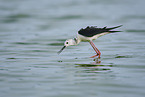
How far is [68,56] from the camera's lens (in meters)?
11.2

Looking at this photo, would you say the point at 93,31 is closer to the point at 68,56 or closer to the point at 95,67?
the point at 68,56

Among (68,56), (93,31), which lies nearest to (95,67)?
(93,31)

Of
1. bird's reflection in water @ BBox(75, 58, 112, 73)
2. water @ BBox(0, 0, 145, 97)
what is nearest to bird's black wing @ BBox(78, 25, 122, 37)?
water @ BBox(0, 0, 145, 97)

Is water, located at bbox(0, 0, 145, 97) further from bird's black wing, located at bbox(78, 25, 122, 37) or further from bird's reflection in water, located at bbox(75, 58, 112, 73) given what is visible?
bird's black wing, located at bbox(78, 25, 122, 37)

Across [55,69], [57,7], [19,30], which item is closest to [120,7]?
[57,7]

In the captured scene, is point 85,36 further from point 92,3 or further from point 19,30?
point 92,3

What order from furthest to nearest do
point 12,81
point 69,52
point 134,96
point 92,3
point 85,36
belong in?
point 92,3 → point 69,52 → point 85,36 → point 12,81 → point 134,96

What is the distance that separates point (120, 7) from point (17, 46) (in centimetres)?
→ 1165

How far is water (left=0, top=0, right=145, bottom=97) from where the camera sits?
25.1ft

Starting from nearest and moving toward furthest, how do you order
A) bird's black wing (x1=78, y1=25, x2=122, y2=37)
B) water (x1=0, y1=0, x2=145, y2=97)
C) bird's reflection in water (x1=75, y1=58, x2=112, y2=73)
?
water (x1=0, y1=0, x2=145, y2=97) < bird's reflection in water (x1=75, y1=58, x2=112, y2=73) < bird's black wing (x1=78, y1=25, x2=122, y2=37)

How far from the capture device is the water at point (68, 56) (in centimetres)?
764

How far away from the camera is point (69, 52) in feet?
39.0

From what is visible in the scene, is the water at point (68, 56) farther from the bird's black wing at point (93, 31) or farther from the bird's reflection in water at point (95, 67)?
the bird's black wing at point (93, 31)

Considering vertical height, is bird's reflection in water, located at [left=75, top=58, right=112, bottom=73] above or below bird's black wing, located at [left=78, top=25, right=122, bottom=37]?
below
